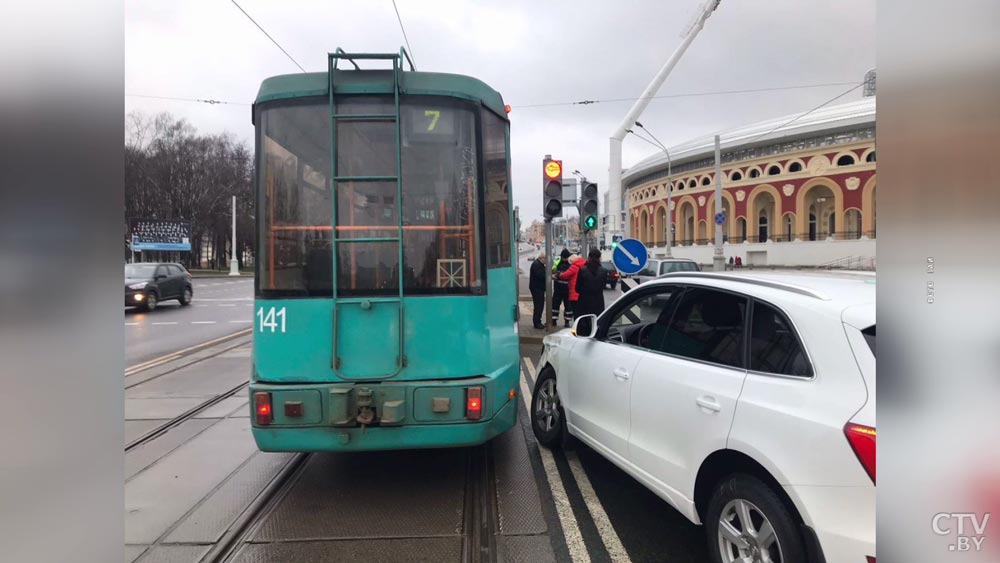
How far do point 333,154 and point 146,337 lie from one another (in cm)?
1158

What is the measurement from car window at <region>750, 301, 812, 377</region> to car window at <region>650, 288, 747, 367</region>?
8 cm

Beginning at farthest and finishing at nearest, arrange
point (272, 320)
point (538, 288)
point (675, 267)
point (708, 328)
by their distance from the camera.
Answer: point (675, 267)
point (538, 288)
point (272, 320)
point (708, 328)

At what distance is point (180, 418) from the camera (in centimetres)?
599

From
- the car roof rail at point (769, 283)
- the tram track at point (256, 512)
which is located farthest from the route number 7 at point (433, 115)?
the tram track at point (256, 512)

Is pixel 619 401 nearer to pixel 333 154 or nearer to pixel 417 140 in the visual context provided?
pixel 417 140

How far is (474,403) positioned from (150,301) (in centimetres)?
1891

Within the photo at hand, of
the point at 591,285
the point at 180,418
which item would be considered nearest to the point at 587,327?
the point at 180,418

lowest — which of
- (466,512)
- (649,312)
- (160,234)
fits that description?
(466,512)

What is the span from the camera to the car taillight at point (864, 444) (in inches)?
75.2

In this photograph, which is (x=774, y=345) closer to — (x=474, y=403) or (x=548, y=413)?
(x=474, y=403)

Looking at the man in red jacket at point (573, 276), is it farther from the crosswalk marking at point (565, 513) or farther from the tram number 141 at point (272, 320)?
the tram number 141 at point (272, 320)

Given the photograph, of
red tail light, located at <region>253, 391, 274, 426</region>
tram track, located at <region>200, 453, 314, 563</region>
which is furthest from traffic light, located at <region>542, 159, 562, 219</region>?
red tail light, located at <region>253, 391, 274, 426</region>

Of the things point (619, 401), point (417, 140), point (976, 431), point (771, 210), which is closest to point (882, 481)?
point (976, 431)

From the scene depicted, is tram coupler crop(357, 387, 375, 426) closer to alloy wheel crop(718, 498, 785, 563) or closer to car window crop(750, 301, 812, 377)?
alloy wheel crop(718, 498, 785, 563)
